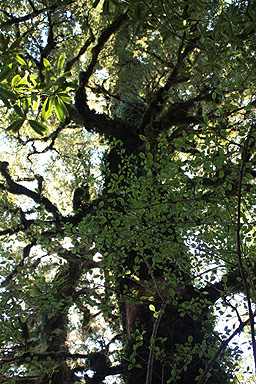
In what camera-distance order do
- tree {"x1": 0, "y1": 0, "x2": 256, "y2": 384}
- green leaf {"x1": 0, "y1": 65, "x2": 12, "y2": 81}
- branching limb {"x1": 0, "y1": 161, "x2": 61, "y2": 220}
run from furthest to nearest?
branching limb {"x1": 0, "y1": 161, "x2": 61, "y2": 220} → tree {"x1": 0, "y1": 0, "x2": 256, "y2": 384} → green leaf {"x1": 0, "y1": 65, "x2": 12, "y2": 81}

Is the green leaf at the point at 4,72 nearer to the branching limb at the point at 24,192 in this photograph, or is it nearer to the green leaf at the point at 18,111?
the green leaf at the point at 18,111

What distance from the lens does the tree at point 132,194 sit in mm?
2031

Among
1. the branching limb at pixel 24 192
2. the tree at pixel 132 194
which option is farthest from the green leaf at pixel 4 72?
the branching limb at pixel 24 192

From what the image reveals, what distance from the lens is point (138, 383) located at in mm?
3277

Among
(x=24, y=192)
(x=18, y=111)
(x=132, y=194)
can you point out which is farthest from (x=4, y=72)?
(x=24, y=192)

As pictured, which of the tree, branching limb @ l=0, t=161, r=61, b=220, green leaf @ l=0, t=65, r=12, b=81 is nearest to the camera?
green leaf @ l=0, t=65, r=12, b=81

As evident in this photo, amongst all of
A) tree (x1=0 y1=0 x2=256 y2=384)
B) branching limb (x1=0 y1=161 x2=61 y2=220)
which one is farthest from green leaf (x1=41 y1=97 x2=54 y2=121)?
branching limb (x1=0 y1=161 x2=61 y2=220)

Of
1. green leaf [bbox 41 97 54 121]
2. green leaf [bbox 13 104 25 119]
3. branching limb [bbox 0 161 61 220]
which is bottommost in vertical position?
green leaf [bbox 13 104 25 119]

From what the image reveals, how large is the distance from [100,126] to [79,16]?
343cm

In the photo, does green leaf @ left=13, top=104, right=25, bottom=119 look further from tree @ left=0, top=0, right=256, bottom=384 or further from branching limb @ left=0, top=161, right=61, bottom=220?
branching limb @ left=0, top=161, right=61, bottom=220

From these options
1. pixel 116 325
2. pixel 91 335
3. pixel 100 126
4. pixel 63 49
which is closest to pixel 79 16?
pixel 63 49

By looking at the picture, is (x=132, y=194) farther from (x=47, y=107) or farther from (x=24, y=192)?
(x=24, y=192)

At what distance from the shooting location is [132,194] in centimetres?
339

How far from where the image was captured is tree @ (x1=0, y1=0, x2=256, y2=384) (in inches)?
80.0
